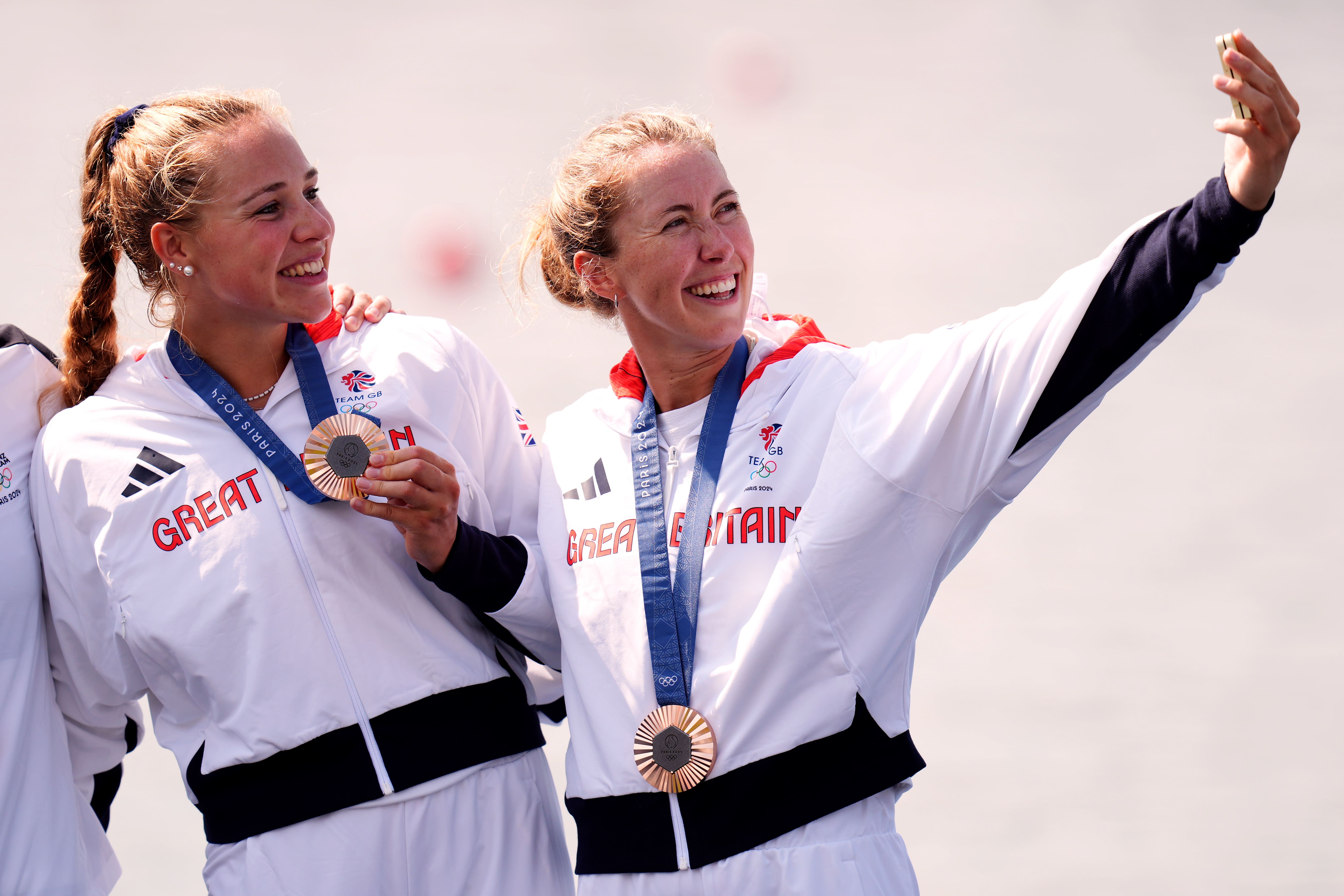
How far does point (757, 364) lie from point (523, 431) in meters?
0.54

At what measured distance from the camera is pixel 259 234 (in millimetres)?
2070

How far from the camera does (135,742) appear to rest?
2.53 m

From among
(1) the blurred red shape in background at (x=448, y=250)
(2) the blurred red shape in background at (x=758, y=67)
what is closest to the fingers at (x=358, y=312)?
(1) the blurred red shape in background at (x=448, y=250)

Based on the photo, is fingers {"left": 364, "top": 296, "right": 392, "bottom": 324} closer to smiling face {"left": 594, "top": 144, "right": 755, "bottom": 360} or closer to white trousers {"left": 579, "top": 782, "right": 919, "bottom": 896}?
smiling face {"left": 594, "top": 144, "right": 755, "bottom": 360}

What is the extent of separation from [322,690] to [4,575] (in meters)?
0.60

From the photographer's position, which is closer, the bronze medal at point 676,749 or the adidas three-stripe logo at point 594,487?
the bronze medal at point 676,749

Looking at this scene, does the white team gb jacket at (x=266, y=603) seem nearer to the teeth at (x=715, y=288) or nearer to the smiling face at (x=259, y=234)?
the smiling face at (x=259, y=234)

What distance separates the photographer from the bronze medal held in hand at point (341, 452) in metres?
1.97

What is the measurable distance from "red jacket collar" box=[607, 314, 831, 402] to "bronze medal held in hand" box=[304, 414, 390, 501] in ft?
1.11

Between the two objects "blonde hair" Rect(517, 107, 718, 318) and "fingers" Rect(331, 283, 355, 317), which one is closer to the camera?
"blonde hair" Rect(517, 107, 718, 318)

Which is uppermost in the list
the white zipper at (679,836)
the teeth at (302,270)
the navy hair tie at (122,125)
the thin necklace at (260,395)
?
the navy hair tie at (122,125)

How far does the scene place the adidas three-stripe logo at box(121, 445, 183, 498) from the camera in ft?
6.82

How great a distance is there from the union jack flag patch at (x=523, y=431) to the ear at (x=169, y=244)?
635mm

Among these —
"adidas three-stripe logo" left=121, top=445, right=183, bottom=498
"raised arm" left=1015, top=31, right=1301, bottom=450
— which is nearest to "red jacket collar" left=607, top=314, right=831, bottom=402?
"adidas three-stripe logo" left=121, top=445, right=183, bottom=498
